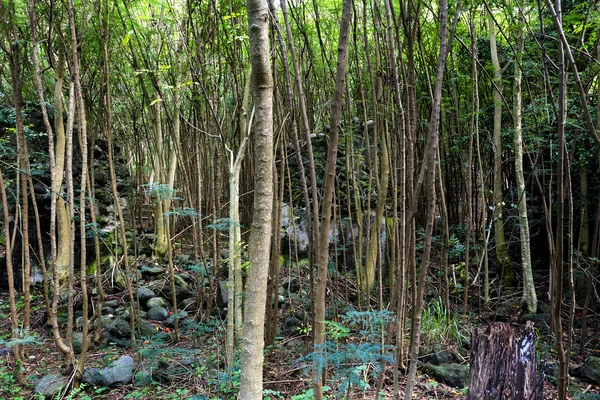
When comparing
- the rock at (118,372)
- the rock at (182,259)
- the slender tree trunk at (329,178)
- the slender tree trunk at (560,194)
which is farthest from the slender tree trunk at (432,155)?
the rock at (182,259)

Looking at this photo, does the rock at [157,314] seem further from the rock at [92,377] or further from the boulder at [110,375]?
the rock at [92,377]

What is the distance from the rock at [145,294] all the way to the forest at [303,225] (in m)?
0.02

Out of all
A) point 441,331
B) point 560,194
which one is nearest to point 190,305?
point 441,331

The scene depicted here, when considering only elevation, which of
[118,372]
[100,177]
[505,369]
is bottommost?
[118,372]

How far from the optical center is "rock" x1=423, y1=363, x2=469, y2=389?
2961 mm

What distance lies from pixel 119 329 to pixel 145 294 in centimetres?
87

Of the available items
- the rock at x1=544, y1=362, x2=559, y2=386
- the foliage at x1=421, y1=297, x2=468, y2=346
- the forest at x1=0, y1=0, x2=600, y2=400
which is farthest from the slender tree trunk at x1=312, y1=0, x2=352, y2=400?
the rock at x1=544, y1=362, x2=559, y2=386

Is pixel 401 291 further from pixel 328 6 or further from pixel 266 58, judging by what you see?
pixel 328 6

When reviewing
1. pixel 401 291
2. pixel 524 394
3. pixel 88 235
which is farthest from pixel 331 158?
pixel 88 235

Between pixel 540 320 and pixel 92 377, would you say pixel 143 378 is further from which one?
pixel 540 320

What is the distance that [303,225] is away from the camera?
19.1ft

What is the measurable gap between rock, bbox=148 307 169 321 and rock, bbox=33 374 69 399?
4.90ft

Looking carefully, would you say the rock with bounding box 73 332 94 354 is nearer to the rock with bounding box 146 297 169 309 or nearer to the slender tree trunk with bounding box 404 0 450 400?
the rock with bounding box 146 297 169 309

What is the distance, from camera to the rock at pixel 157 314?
4615 millimetres
